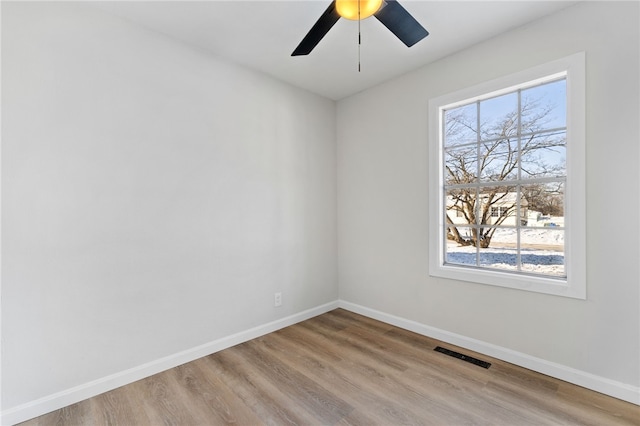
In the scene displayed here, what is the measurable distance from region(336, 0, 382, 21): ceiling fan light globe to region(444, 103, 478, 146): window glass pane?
1517 mm

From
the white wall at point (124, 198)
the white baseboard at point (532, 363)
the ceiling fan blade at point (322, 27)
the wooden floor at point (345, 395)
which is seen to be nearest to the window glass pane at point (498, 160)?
the white baseboard at point (532, 363)

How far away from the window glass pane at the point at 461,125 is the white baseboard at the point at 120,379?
248 centimetres

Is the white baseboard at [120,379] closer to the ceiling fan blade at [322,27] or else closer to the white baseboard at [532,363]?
the white baseboard at [532,363]

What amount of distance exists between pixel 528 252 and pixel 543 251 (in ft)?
0.32

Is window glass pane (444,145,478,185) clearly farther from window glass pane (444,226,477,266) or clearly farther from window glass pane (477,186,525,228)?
window glass pane (444,226,477,266)

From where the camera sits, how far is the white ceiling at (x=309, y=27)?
1.98 m

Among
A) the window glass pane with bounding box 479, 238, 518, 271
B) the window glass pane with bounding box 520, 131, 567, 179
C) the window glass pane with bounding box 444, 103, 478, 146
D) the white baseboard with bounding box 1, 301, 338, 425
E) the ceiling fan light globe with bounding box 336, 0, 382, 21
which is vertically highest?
the ceiling fan light globe with bounding box 336, 0, 382, 21

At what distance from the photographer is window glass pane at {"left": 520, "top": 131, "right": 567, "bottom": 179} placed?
212 centimetres

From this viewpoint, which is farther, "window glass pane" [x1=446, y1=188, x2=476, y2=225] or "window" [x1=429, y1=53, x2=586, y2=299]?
"window glass pane" [x1=446, y1=188, x2=476, y2=225]

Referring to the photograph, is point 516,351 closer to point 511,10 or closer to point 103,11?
point 511,10

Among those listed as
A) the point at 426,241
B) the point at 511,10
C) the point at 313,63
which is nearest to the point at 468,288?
the point at 426,241

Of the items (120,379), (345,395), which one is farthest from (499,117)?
(120,379)

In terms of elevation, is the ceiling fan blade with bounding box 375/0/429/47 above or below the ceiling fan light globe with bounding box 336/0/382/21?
below

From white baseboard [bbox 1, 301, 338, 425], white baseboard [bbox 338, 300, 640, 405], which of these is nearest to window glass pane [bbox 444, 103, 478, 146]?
white baseboard [bbox 338, 300, 640, 405]
